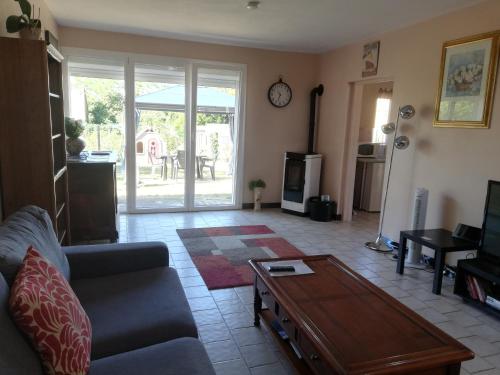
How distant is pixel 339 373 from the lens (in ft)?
4.69

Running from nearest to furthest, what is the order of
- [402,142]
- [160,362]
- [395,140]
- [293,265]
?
[160,362] → [293,265] → [402,142] → [395,140]

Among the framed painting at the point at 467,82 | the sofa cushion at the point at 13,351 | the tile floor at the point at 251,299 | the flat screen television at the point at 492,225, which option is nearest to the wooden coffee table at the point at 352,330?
the tile floor at the point at 251,299

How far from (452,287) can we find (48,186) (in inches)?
134

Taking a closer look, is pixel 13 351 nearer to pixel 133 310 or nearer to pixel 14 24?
pixel 133 310

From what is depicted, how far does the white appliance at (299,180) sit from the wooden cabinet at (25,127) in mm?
3826

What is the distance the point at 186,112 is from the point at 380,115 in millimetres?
3502

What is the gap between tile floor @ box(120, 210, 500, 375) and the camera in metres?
2.24

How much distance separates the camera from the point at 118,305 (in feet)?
6.05

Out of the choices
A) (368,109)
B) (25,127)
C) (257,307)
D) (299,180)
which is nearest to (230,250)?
(257,307)

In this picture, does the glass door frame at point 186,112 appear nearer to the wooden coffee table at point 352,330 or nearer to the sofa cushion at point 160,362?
the wooden coffee table at point 352,330

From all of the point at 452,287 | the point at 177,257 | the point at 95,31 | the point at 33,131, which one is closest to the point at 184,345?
the point at 33,131

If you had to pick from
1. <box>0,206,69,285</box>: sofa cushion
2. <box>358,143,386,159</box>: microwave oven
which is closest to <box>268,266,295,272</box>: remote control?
<box>0,206,69,285</box>: sofa cushion

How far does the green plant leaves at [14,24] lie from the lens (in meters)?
2.29

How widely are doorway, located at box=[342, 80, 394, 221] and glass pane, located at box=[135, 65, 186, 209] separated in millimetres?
2459
